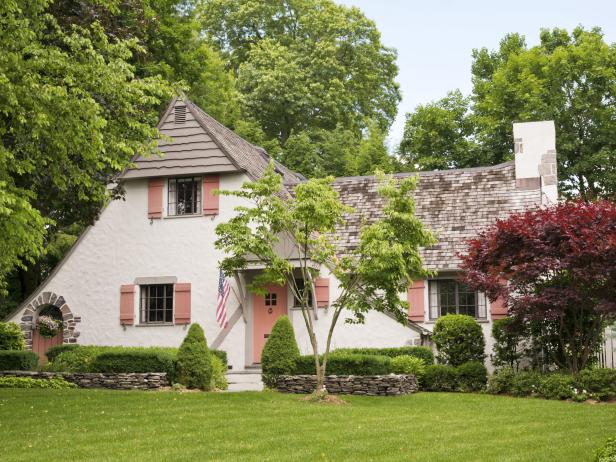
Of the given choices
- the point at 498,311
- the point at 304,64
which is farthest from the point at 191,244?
the point at 304,64

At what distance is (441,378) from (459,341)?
1276 mm

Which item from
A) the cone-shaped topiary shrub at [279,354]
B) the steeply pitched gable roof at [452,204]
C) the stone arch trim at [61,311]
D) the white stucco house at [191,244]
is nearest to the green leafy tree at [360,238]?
the cone-shaped topiary shrub at [279,354]

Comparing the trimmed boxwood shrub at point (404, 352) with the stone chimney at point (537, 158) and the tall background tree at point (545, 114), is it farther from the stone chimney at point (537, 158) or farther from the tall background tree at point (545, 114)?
the tall background tree at point (545, 114)

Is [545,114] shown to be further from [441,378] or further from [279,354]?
[279,354]

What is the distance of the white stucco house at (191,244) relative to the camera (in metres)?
21.6

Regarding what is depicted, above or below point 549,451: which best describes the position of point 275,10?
above

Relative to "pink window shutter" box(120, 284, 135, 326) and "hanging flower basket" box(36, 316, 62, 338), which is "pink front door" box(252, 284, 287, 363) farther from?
"hanging flower basket" box(36, 316, 62, 338)

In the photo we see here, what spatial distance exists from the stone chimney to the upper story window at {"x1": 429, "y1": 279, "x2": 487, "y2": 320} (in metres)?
3.40

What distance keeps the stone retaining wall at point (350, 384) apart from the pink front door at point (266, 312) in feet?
15.0

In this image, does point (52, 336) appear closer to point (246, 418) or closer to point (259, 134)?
point (246, 418)

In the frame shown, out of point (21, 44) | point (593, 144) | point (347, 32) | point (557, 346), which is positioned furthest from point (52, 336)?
point (347, 32)

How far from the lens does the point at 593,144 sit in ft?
101

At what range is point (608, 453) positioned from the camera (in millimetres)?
8508

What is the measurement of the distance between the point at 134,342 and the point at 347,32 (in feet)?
75.1
